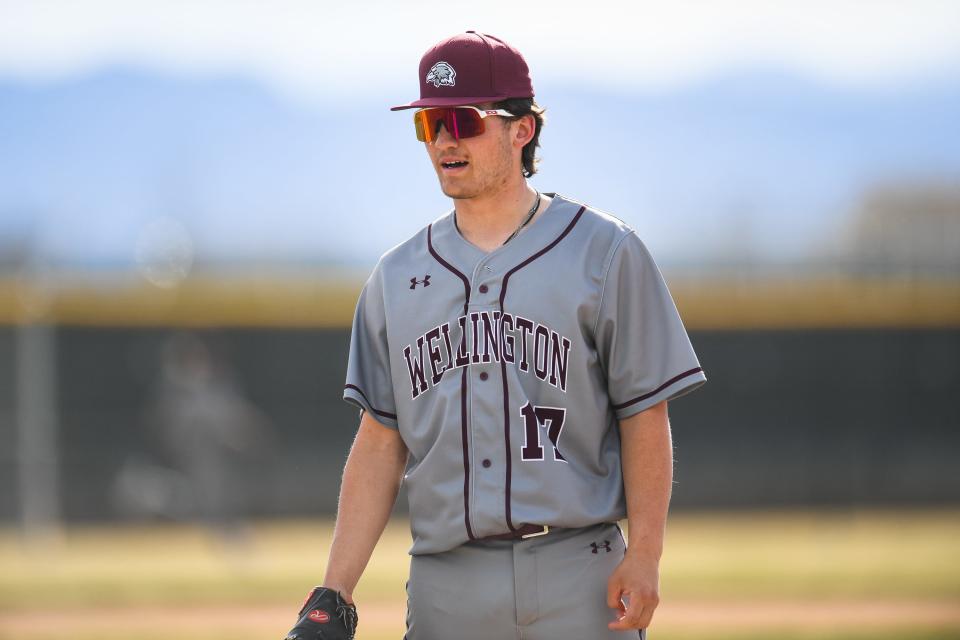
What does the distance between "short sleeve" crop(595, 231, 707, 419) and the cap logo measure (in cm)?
45

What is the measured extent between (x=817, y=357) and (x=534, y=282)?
612 inches

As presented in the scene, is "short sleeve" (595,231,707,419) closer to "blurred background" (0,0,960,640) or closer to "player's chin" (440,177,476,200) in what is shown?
"player's chin" (440,177,476,200)

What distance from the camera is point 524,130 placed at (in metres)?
2.90

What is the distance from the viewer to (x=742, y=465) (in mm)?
17500

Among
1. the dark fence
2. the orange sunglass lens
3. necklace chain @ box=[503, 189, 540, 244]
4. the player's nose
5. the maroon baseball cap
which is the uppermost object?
the maroon baseball cap

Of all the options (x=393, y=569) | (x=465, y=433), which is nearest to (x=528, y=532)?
(x=465, y=433)

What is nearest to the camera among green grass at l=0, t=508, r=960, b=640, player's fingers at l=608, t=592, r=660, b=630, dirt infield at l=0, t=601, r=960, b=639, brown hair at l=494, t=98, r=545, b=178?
player's fingers at l=608, t=592, r=660, b=630

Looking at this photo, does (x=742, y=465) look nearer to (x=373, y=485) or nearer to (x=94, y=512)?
(x=94, y=512)

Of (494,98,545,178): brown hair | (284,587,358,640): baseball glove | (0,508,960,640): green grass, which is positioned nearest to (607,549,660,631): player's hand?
(284,587,358,640): baseball glove

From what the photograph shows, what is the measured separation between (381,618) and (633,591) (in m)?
6.48

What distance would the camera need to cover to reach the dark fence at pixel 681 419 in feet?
53.2

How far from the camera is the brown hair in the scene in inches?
113

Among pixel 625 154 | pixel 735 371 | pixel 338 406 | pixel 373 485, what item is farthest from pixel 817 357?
pixel 625 154

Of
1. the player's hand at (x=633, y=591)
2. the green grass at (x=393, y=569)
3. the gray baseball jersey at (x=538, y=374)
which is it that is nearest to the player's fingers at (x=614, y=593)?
the player's hand at (x=633, y=591)
